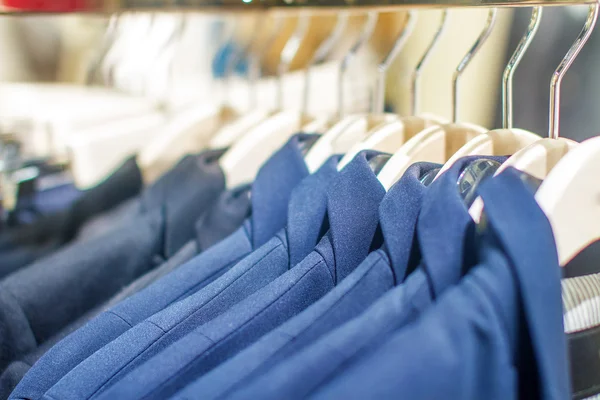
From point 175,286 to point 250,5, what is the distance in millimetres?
574

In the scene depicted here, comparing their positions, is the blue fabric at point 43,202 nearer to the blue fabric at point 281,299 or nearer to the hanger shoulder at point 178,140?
the hanger shoulder at point 178,140

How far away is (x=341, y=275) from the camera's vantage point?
496mm

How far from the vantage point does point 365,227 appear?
19.8 inches

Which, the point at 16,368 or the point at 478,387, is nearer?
the point at 478,387

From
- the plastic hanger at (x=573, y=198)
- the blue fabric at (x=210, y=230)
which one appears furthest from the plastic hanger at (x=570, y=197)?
the blue fabric at (x=210, y=230)

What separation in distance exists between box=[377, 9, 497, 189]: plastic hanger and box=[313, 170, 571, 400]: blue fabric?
7.1 inches

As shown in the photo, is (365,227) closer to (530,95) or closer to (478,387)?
(478,387)

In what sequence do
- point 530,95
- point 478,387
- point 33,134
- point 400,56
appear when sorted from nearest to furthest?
point 478,387 → point 33,134 → point 530,95 → point 400,56

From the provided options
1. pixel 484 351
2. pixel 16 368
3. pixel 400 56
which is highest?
pixel 400 56

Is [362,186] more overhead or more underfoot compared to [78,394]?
more overhead

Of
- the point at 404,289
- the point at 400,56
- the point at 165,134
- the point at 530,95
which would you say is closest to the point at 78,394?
the point at 404,289

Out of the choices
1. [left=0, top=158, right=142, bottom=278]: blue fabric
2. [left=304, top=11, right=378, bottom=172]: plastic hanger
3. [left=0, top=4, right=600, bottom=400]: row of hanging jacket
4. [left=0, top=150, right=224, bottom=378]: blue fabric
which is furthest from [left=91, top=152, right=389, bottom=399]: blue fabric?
[left=0, top=158, right=142, bottom=278]: blue fabric

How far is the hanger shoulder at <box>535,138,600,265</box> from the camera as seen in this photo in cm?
40

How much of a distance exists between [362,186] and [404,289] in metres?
0.13
